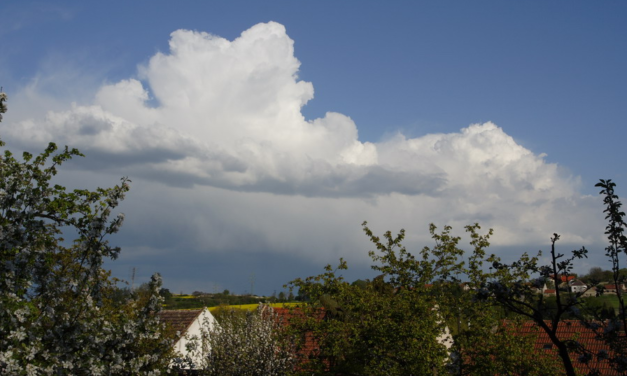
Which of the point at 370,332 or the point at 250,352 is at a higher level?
the point at 370,332

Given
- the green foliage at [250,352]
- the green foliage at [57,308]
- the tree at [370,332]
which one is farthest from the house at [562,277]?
the green foliage at [250,352]

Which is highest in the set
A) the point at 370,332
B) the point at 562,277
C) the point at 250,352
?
the point at 562,277

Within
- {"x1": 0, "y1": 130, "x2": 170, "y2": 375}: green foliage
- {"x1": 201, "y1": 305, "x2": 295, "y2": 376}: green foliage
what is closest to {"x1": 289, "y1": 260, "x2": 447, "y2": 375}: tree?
{"x1": 201, "y1": 305, "x2": 295, "y2": 376}: green foliage

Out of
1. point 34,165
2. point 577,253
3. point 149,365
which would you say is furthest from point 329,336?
point 577,253

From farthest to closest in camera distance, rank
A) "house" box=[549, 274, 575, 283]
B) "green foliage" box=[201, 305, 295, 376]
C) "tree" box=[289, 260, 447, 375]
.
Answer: "green foliage" box=[201, 305, 295, 376], "tree" box=[289, 260, 447, 375], "house" box=[549, 274, 575, 283]

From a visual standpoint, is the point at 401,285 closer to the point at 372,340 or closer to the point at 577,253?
the point at 372,340

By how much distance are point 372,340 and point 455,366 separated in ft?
11.5

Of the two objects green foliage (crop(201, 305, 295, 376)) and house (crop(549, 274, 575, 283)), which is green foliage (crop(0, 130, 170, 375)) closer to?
house (crop(549, 274, 575, 283))

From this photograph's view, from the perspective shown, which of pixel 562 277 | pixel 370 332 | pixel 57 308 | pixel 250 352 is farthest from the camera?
pixel 250 352

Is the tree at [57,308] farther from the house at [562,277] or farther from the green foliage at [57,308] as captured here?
the house at [562,277]

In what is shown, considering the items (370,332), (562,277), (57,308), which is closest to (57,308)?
(57,308)

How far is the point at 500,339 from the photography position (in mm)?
17766

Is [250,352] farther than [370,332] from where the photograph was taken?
Yes

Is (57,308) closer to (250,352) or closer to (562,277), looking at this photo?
(562,277)
